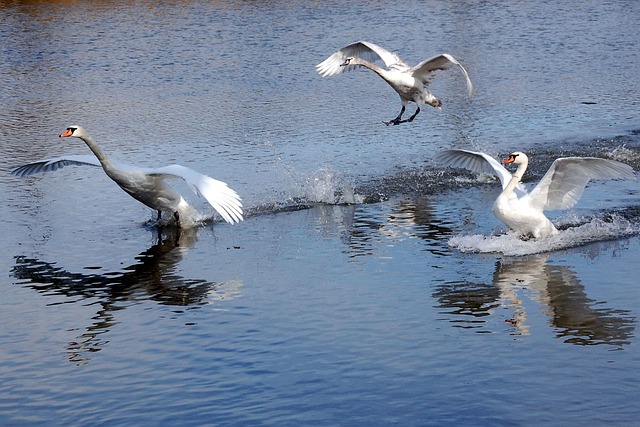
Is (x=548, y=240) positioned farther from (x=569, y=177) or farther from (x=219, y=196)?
(x=219, y=196)

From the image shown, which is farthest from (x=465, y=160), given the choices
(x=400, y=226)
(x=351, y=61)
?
(x=351, y=61)

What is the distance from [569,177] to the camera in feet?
35.1

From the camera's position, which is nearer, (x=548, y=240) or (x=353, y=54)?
(x=548, y=240)

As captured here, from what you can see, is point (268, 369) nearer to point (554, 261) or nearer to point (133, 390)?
point (133, 390)

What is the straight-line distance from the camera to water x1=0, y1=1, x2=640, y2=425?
23.5ft

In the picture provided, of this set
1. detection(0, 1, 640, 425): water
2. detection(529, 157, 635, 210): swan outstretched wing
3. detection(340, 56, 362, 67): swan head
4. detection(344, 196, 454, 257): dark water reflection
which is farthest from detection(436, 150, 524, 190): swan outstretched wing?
detection(340, 56, 362, 67): swan head

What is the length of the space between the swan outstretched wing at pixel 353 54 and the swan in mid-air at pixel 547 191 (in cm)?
397

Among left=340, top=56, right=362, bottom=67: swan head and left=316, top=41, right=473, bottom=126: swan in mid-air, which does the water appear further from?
left=340, top=56, right=362, bottom=67: swan head

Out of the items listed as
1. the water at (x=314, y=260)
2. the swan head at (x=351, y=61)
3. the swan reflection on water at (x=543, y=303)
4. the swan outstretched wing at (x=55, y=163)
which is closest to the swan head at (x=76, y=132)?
the swan outstretched wing at (x=55, y=163)

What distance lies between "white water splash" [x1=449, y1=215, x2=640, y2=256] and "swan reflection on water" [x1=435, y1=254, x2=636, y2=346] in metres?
0.41

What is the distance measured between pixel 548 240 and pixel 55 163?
17.9 feet

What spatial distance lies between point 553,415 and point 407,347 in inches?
56.1

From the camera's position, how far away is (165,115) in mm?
17609

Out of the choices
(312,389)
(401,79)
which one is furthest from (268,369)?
(401,79)
